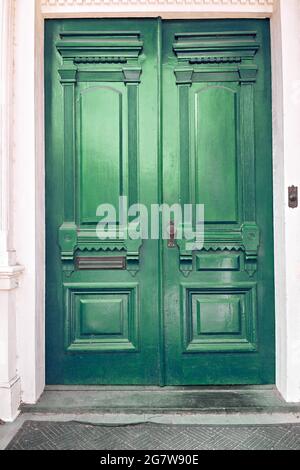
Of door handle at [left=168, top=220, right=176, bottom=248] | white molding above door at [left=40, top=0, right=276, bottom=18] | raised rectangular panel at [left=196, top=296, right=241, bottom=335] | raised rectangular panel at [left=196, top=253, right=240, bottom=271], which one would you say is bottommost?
raised rectangular panel at [left=196, top=296, right=241, bottom=335]

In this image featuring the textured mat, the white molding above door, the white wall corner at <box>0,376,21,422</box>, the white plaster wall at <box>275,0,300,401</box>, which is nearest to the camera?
the textured mat

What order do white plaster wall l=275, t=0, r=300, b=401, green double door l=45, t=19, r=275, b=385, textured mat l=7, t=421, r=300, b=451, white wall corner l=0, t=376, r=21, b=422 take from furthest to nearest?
green double door l=45, t=19, r=275, b=385
white plaster wall l=275, t=0, r=300, b=401
white wall corner l=0, t=376, r=21, b=422
textured mat l=7, t=421, r=300, b=451

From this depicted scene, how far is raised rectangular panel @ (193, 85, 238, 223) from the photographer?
3.44 meters

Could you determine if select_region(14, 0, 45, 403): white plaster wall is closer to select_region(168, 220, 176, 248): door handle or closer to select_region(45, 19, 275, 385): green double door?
select_region(45, 19, 275, 385): green double door

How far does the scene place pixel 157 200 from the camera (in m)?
3.44

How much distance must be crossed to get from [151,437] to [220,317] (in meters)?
1.14

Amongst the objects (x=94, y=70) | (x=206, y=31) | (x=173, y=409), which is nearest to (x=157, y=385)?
(x=173, y=409)

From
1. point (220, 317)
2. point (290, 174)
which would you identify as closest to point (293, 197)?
point (290, 174)

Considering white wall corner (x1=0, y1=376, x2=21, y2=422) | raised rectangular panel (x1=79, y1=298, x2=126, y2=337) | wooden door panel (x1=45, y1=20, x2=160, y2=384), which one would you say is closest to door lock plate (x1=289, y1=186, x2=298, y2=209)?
wooden door panel (x1=45, y1=20, x2=160, y2=384)

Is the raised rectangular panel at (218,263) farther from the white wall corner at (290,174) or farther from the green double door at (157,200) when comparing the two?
the white wall corner at (290,174)

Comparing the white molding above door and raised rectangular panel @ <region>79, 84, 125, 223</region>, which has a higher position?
the white molding above door

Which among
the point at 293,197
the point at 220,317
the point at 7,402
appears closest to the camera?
the point at 7,402

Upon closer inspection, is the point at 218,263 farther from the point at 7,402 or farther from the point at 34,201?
the point at 7,402

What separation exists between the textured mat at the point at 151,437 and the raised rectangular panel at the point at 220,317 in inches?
28.2
